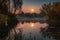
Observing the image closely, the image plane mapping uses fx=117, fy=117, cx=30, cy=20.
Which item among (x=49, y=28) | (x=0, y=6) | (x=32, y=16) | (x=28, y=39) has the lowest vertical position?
(x=28, y=39)

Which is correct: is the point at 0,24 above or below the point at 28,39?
above

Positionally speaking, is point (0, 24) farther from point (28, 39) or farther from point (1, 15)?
point (28, 39)

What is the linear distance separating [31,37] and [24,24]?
0.56 ft

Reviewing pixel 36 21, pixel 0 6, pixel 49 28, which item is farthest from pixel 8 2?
pixel 49 28

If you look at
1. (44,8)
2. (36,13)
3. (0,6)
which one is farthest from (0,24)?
(44,8)

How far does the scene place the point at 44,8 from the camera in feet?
4.44

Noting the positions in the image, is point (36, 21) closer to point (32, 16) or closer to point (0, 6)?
point (32, 16)

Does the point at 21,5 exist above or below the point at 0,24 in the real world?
above

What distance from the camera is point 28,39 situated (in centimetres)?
134

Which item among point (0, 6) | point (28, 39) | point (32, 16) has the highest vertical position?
point (0, 6)

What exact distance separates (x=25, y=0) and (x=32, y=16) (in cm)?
21

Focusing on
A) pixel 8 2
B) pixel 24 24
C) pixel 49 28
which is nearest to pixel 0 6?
pixel 8 2

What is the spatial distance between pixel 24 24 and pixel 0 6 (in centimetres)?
35

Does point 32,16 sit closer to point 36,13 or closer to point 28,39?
point 36,13
